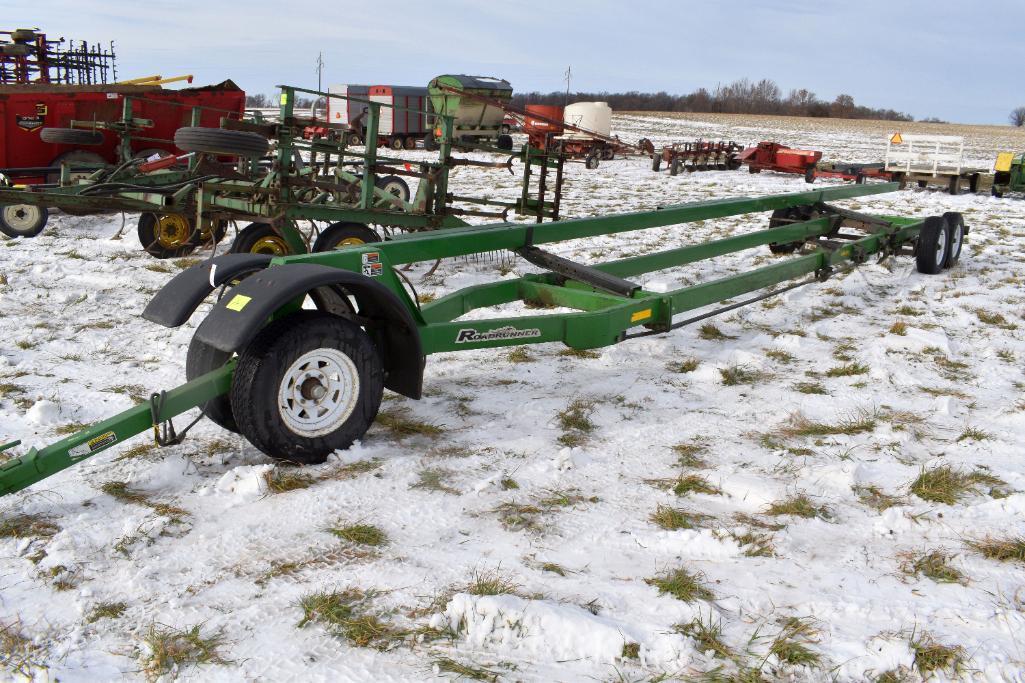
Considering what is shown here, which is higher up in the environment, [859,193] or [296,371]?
[859,193]

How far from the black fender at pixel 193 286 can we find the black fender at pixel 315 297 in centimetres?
22

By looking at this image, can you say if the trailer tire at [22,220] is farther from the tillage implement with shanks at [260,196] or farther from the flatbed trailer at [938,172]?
the flatbed trailer at [938,172]

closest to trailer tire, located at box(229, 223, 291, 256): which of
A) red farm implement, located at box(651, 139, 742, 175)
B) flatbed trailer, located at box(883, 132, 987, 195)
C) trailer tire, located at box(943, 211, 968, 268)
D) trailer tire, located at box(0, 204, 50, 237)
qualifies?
trailer tire, located at box(0, 204, 50, 237)

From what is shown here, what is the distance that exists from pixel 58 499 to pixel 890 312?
6.60 metres

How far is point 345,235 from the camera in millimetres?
8055

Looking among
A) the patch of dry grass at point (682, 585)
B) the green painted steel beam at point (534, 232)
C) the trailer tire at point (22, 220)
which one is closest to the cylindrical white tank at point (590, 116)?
the trailer tire at point (22, 220)

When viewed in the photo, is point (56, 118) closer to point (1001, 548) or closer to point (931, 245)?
point (931, 245)

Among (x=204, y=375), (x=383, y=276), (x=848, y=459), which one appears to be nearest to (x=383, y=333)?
(x=383, y=276)

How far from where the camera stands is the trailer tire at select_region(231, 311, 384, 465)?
3412mm

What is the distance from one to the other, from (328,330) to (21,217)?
7801 mm

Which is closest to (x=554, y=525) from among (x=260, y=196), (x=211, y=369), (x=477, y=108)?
(x=211, y=369)

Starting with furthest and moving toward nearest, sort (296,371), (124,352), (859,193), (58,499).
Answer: (859,193)
(124,352)
(296,371)
(58,499)

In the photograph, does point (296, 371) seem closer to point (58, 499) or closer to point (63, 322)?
point (58, 499)

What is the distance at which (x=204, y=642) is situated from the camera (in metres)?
2.40
